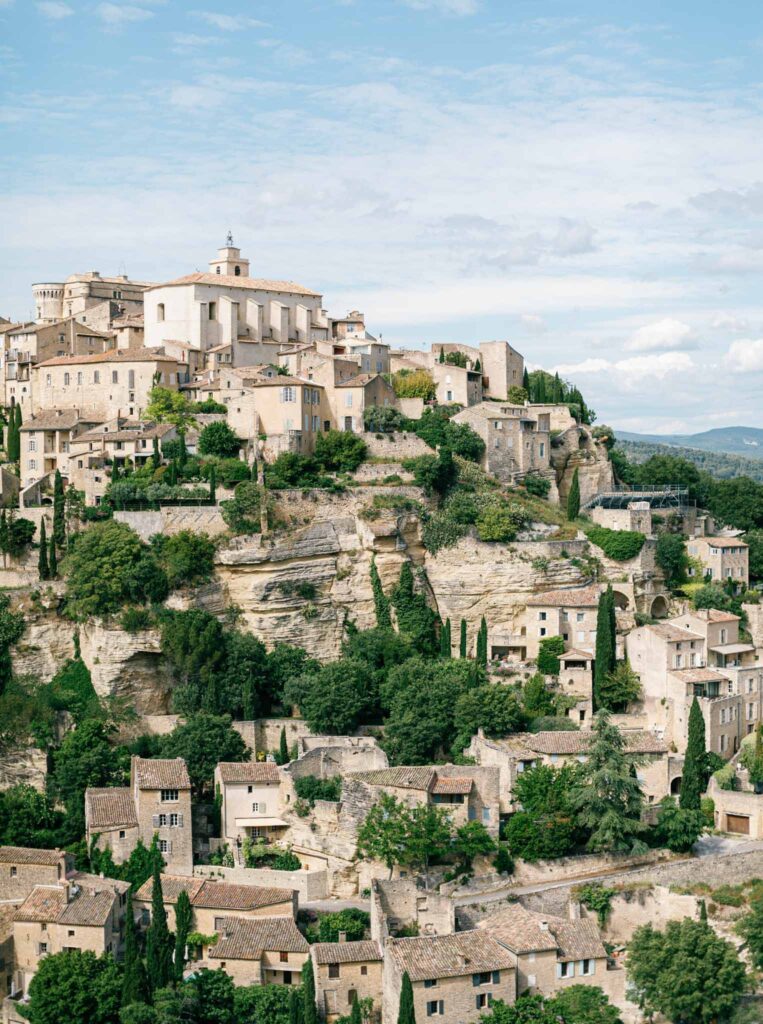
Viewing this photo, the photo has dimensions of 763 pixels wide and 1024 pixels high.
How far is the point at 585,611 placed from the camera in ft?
203

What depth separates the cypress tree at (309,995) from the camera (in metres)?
44.2

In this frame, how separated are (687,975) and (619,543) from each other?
2429 centimetres

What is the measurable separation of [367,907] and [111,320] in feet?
138

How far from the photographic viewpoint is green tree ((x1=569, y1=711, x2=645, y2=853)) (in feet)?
169

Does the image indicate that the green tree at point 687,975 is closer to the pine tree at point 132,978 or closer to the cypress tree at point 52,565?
the pine tree at point 132,978

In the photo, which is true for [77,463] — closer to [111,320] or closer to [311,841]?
[111,320]

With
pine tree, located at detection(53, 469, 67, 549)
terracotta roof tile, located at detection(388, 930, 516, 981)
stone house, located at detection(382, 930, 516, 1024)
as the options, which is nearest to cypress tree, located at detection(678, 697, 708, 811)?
terracotta roof tile, located at detection(388, 930, 516, 981)

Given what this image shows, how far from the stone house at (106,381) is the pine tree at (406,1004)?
35831 millimetres

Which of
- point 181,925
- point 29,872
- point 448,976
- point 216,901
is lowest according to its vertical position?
point 448,976

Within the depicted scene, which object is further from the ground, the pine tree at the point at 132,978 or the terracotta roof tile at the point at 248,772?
the terracotta roof tile at the point at 248,772

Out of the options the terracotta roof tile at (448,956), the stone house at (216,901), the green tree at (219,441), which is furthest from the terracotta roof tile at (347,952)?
the green tree at (219,441)

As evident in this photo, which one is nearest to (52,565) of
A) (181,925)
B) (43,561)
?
(43,561)

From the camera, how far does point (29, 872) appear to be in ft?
169

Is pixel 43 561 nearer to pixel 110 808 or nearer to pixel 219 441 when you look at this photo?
pixel 219 441
